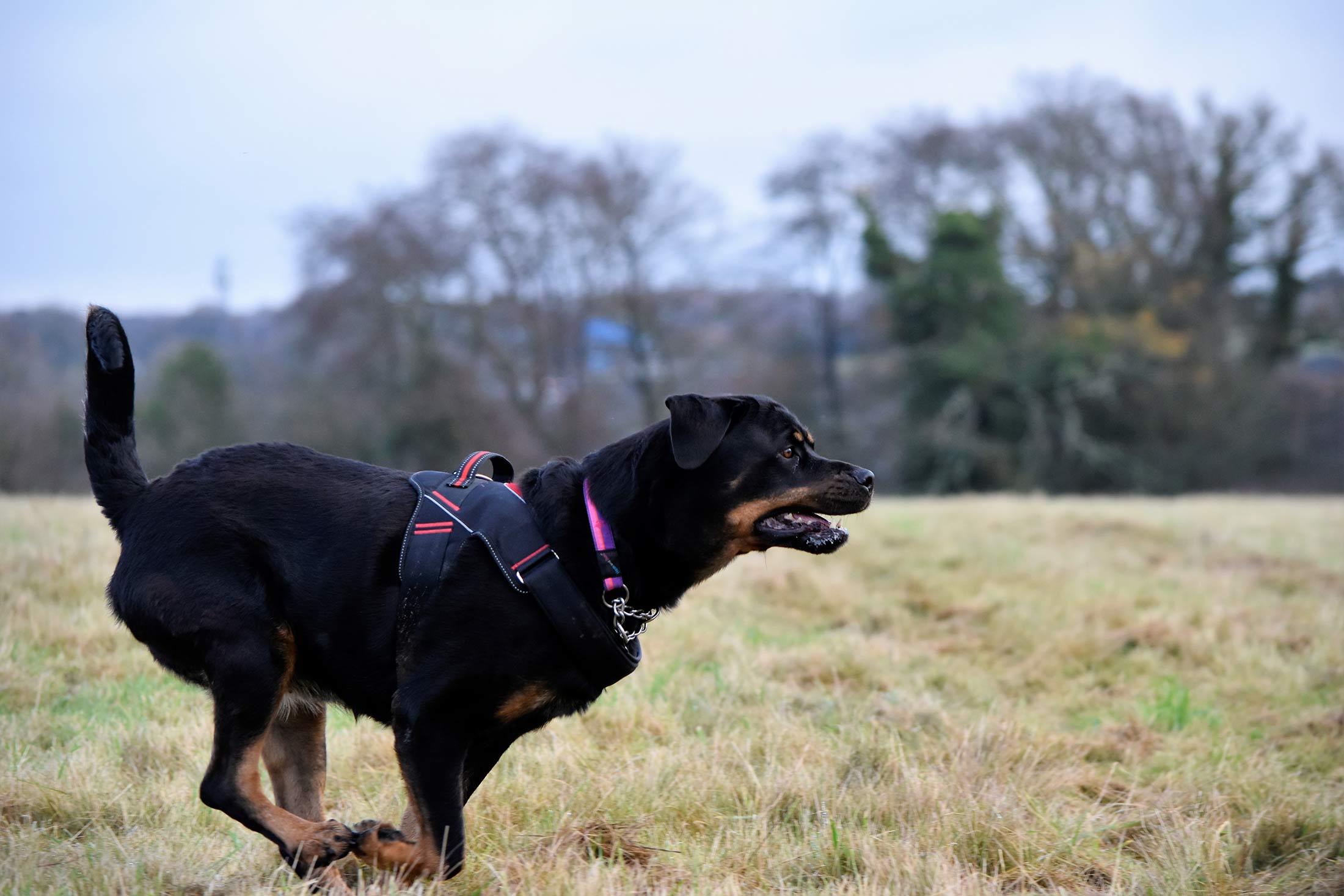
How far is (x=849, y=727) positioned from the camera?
5469 mm

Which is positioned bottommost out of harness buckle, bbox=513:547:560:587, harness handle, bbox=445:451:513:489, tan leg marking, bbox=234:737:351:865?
tan leg marking, bbox=234:737:351:865

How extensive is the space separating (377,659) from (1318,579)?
1079cm

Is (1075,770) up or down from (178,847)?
down

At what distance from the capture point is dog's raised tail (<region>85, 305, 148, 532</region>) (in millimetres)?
3955

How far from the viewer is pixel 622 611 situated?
3846mm

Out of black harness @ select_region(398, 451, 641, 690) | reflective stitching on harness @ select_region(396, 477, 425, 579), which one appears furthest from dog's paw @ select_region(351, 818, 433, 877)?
reflective stitching on harness @ select_region(396, 477, 425, 579)

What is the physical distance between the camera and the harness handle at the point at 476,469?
4.06m

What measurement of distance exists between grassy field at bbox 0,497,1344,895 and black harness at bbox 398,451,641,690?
71 centimetres

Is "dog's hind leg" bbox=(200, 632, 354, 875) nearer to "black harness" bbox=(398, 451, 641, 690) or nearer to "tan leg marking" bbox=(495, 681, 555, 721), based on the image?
"black harness" bbox=(398, 451, 641, 690)

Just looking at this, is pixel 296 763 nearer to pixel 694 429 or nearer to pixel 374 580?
pixel 374 580

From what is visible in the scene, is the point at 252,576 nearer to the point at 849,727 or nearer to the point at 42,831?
the point at 42,831

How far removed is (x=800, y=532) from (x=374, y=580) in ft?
5.05

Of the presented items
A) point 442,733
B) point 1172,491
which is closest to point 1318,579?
point 442,733

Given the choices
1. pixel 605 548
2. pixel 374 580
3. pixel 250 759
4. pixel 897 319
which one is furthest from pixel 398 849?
pixel 897 319
